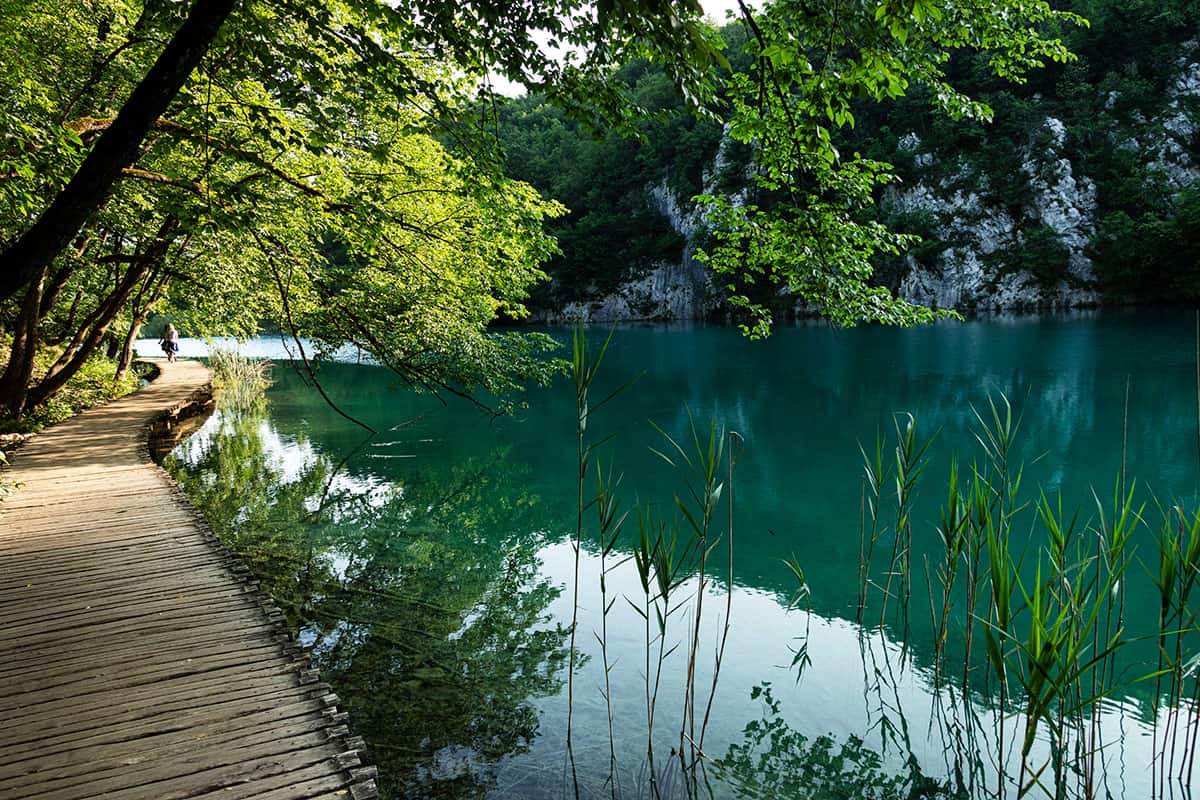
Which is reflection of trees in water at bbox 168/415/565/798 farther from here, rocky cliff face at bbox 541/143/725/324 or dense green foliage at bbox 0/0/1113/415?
rocky cliff face at bbox 541/143/725/324

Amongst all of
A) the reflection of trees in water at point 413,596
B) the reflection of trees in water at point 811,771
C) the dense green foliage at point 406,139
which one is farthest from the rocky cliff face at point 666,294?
the reflection of trees in water at point 811,771

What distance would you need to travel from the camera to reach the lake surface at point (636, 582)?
12.7 feet

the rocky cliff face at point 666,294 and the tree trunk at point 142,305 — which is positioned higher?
the rocky cliff face at point 666,294

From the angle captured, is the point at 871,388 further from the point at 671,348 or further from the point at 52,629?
the point at 52,629

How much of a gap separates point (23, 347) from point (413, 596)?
7.02 meters

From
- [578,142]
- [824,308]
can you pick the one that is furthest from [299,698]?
[578,142]

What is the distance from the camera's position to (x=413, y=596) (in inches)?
243

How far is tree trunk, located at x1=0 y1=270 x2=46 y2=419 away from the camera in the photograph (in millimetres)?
8562

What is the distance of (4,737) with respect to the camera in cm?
281

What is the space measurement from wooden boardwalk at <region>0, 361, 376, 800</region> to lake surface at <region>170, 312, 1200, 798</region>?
0.84 meters

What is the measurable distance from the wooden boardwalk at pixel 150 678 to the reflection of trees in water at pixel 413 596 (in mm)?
812

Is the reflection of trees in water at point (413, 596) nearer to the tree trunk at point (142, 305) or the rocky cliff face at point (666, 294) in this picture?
the tree trunk at point (142, 305)

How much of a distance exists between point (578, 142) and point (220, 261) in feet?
215

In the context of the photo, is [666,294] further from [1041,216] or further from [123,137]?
[123,137]
